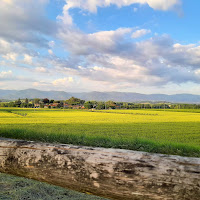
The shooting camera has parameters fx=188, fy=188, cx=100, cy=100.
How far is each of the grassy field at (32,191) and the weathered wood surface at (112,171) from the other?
0.28ft

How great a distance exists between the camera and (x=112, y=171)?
2.14 metres

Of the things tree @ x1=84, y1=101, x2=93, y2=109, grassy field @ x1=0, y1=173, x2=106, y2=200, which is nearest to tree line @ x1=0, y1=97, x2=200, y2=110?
tree @ x1=84, y1=101, x2=93, y2=109

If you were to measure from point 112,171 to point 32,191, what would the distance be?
118 centimetres

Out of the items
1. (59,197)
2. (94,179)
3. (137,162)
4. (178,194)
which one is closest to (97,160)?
(94,179)

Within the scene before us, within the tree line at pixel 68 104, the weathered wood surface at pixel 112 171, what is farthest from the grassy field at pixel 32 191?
the tree line at pixel 68 104

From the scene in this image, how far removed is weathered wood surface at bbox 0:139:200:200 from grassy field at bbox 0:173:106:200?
0.09 m

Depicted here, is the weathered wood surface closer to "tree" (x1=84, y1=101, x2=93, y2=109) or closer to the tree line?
the tree line

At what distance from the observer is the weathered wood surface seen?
1888 millimetres

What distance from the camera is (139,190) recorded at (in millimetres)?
2016

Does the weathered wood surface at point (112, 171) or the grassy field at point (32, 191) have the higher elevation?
the weathered wood surface at point (112, 171)

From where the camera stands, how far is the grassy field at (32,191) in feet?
7.68

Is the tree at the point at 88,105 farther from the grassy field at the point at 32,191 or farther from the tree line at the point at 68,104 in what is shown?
the grassy field at the point at 32,191

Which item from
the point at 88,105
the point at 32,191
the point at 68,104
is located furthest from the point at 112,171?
the point at 68,104

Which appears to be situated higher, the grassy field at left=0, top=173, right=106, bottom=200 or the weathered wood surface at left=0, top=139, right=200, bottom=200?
the weathered wood surface at left=0, top=139, right=200, bottom=200
